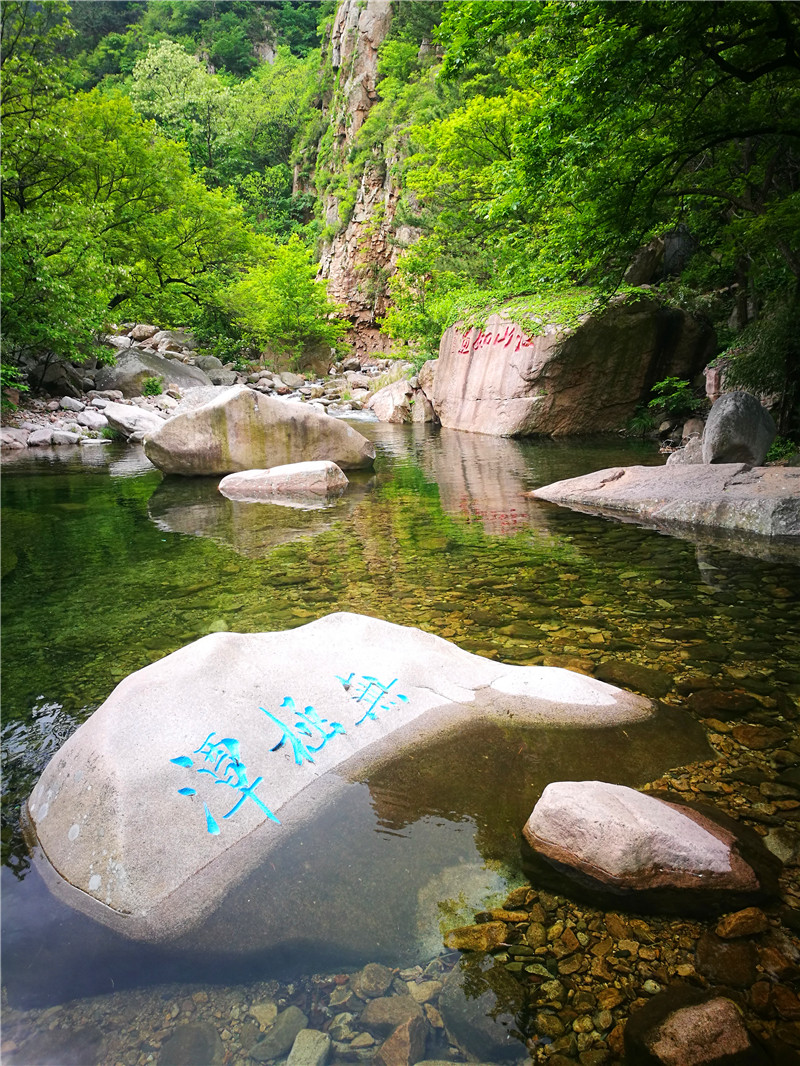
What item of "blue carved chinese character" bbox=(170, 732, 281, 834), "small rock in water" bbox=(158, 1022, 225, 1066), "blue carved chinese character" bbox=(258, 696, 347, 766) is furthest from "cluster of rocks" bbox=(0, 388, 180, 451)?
"small rock in water" bbox=(158, 1022, 225, 1066)

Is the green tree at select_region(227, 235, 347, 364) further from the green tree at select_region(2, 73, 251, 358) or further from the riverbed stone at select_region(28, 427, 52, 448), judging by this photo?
the riverbed stone at select_region(28, 427, 52, 448)

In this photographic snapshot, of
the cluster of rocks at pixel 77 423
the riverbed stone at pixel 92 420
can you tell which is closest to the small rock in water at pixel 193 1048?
the cluster of rocks at pixel 77 423

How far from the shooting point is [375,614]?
443 centimetres

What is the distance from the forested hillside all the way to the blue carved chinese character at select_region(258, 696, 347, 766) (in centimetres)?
634

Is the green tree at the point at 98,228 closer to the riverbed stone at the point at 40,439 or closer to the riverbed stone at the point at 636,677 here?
the riverbed stone at the point at 40,439

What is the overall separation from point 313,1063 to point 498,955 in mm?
574

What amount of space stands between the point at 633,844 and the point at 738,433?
761cm

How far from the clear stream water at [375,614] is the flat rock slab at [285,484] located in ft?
1.47

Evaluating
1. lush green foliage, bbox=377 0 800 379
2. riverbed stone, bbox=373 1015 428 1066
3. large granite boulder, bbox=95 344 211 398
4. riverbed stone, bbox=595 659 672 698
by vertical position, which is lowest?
riverbed stone, bbox=373 1015 428 1066

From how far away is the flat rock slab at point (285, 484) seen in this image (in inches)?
358

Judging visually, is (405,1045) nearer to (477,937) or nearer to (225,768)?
(477,937)

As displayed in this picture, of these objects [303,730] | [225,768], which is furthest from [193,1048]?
[303,730]

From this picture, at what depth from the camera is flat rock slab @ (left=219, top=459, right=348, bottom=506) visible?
29.9 ft

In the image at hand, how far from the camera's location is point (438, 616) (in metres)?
4.39
